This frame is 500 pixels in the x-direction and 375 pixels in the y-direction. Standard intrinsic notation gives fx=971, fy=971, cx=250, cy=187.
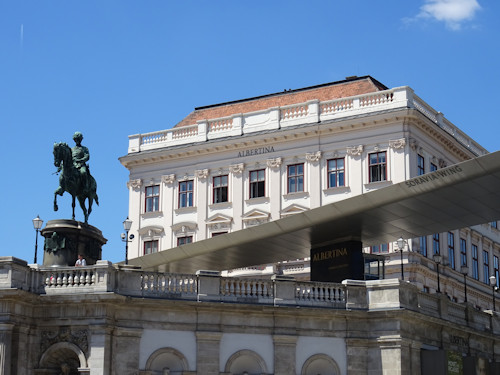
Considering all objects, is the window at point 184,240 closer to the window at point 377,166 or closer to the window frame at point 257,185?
the window frame at point 257,185

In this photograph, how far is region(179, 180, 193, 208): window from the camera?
7231 centimetres

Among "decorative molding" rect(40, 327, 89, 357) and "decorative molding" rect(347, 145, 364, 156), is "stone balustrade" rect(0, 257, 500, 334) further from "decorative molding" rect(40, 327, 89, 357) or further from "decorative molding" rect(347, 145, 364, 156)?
"decorative molding" rect(347, 145, 364, 156)

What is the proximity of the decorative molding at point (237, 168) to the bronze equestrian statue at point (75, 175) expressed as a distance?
95.7ft

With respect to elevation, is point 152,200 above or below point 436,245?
above

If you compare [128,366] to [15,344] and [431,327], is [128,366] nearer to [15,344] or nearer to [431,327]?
[15,344]

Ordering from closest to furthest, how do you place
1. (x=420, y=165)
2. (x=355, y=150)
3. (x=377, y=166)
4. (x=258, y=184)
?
1. (x=377, y=166)
2. (x=420, y=165)
3. (x=355, y=150)
4. (x=258, y=184)

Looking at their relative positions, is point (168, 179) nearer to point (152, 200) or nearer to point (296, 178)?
point (152, 200)

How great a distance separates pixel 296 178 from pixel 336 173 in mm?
3072

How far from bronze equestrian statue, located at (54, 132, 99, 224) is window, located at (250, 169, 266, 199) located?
28.5 metres

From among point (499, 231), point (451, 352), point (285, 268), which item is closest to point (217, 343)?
point (451, 352)

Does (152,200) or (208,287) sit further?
(152,200)

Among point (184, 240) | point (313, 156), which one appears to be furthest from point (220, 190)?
point (313, 156)

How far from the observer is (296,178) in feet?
225

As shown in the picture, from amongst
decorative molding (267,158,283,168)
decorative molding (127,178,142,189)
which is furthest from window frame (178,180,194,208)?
decorative molding (267,158,283,168)
